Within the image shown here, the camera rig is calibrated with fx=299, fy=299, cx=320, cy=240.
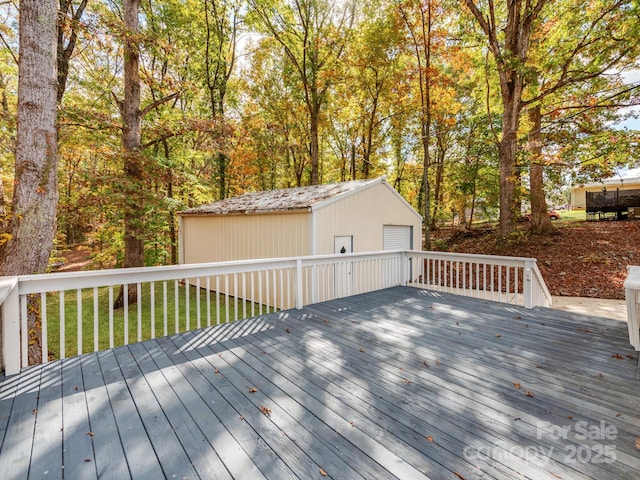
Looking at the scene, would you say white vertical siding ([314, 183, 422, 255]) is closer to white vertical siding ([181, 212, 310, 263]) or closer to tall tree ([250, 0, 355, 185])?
white vertical siding ([181, 212, 310, 263])

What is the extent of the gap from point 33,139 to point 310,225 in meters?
4.57

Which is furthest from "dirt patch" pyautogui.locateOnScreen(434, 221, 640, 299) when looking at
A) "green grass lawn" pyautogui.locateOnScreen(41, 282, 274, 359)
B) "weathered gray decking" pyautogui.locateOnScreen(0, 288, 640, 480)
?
"green grass lawn" pyautogui.locateOnScreen(41, 282, 274, 359)

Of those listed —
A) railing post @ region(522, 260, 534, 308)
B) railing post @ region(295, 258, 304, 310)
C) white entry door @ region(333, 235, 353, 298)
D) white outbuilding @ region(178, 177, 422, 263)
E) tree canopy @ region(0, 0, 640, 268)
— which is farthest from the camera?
white outbuilding @ region(178, 177, 422, 263)

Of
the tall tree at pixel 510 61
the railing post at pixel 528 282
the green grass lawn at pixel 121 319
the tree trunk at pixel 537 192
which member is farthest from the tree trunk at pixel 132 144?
the tree trunk at pixel 537 192

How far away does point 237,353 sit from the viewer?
3086mm

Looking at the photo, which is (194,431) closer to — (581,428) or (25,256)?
(581,428)

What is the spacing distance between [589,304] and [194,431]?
27.4 ft

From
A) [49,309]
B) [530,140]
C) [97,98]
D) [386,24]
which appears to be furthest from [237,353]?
[386,24]

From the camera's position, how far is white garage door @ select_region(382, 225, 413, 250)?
894 cm

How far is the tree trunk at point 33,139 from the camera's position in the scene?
3691 millimetres

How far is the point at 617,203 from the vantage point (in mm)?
12539

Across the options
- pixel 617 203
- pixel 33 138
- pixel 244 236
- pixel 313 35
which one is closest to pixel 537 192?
pixel 617 203

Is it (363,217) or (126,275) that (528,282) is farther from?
(126,275)

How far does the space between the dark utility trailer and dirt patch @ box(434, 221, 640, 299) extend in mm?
1300
